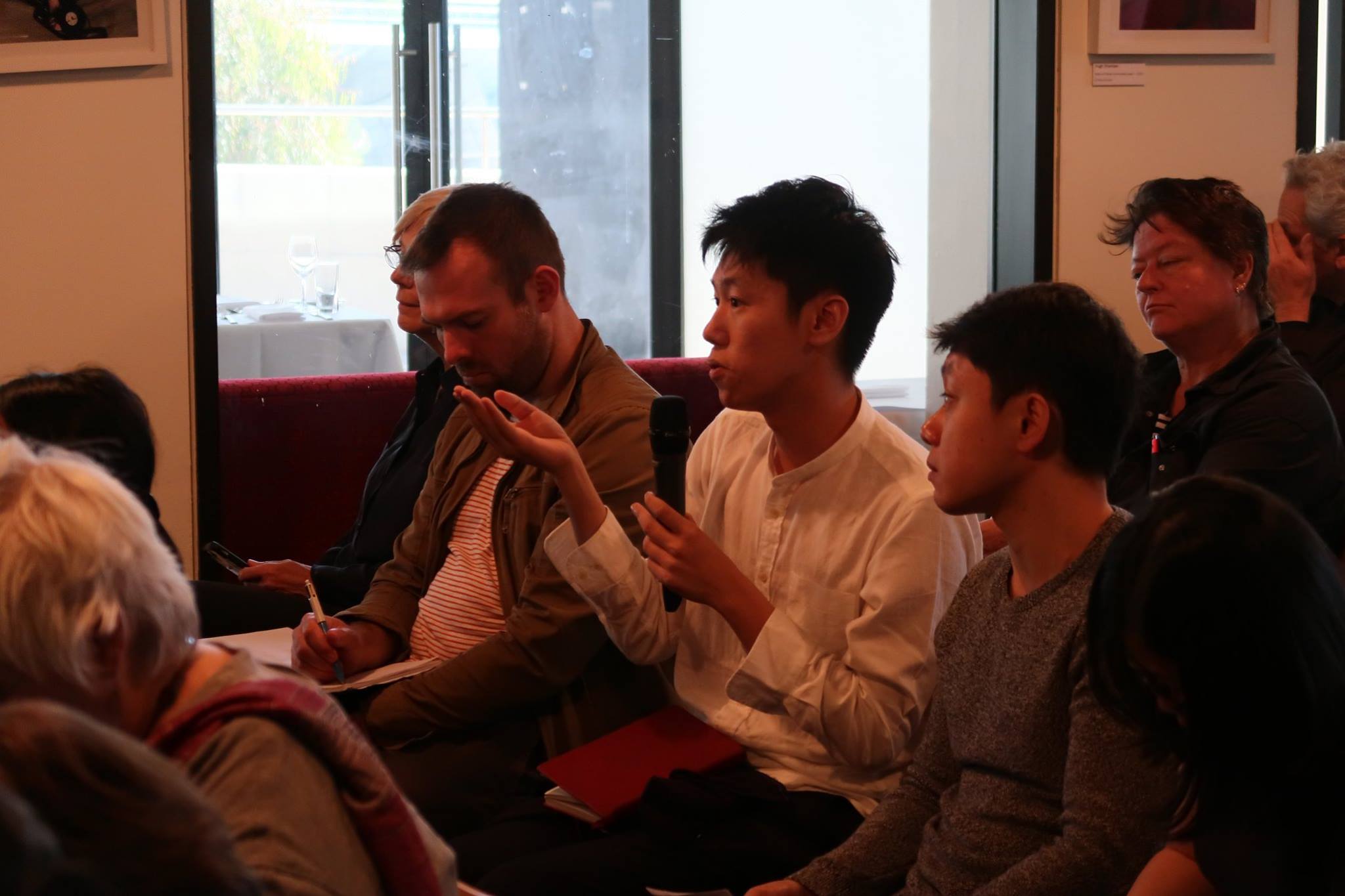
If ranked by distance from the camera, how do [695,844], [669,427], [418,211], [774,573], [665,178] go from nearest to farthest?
[695,844], [669,427], [774,573], [418,211], [665,178]

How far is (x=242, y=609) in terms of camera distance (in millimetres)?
2670

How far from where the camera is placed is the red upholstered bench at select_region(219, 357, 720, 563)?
139 inches

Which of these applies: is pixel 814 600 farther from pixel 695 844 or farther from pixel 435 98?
pixel 435 98

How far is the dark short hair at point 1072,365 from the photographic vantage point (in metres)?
1.55

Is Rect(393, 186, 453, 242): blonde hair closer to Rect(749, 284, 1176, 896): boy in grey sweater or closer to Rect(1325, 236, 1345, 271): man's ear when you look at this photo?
Rect(749, 284, 1176, 896): boy in grey sweater

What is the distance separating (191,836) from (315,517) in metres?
3.06

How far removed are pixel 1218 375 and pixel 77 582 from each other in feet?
7.26

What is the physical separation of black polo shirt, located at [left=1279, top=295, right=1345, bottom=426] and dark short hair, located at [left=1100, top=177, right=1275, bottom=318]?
14.6 inches

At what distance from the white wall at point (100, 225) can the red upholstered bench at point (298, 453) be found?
228 mm

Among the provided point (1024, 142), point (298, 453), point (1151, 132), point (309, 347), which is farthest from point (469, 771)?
point (1151, 132)

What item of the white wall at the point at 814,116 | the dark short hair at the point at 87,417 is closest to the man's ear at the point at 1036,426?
the dark short hair at the point at 87,417

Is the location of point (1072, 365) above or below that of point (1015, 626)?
above

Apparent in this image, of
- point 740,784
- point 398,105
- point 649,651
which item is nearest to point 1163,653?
point 740,784

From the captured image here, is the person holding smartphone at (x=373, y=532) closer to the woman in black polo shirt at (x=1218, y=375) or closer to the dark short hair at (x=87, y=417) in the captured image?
the dark short hair at (x=87, y=417)
